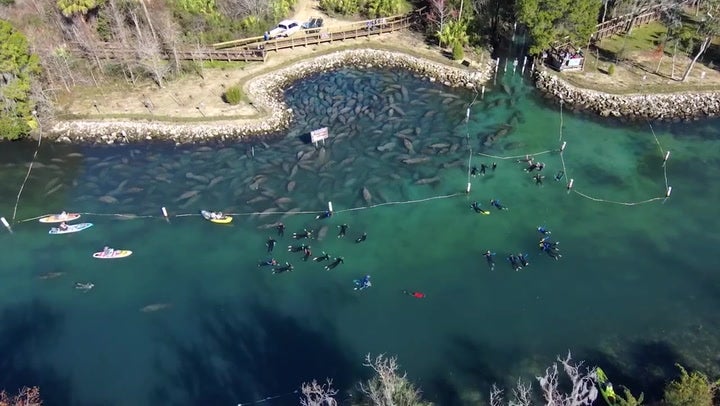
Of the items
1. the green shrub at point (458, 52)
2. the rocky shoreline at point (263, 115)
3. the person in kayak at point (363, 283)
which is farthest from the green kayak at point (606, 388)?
the green shrub at point (458, 52)

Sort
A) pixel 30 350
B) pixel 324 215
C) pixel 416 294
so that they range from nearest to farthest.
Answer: pixel 30 350, pixel 416 294, pixel 324 215

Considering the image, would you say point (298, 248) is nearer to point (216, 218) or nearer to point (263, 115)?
point (216, 218)

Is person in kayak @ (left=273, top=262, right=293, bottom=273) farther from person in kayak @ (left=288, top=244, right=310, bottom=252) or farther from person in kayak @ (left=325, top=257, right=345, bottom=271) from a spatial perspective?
person in kayak @ (left=325, top=257, right=345, bottom=271)

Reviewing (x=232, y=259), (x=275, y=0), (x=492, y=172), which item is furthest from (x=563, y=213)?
(x=275, y=0)

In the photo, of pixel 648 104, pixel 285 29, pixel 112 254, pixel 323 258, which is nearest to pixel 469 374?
pixel 323 258

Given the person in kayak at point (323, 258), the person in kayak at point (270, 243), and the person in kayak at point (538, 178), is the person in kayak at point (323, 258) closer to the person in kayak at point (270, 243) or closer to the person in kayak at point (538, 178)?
the person in kayak at point (270, 243)
